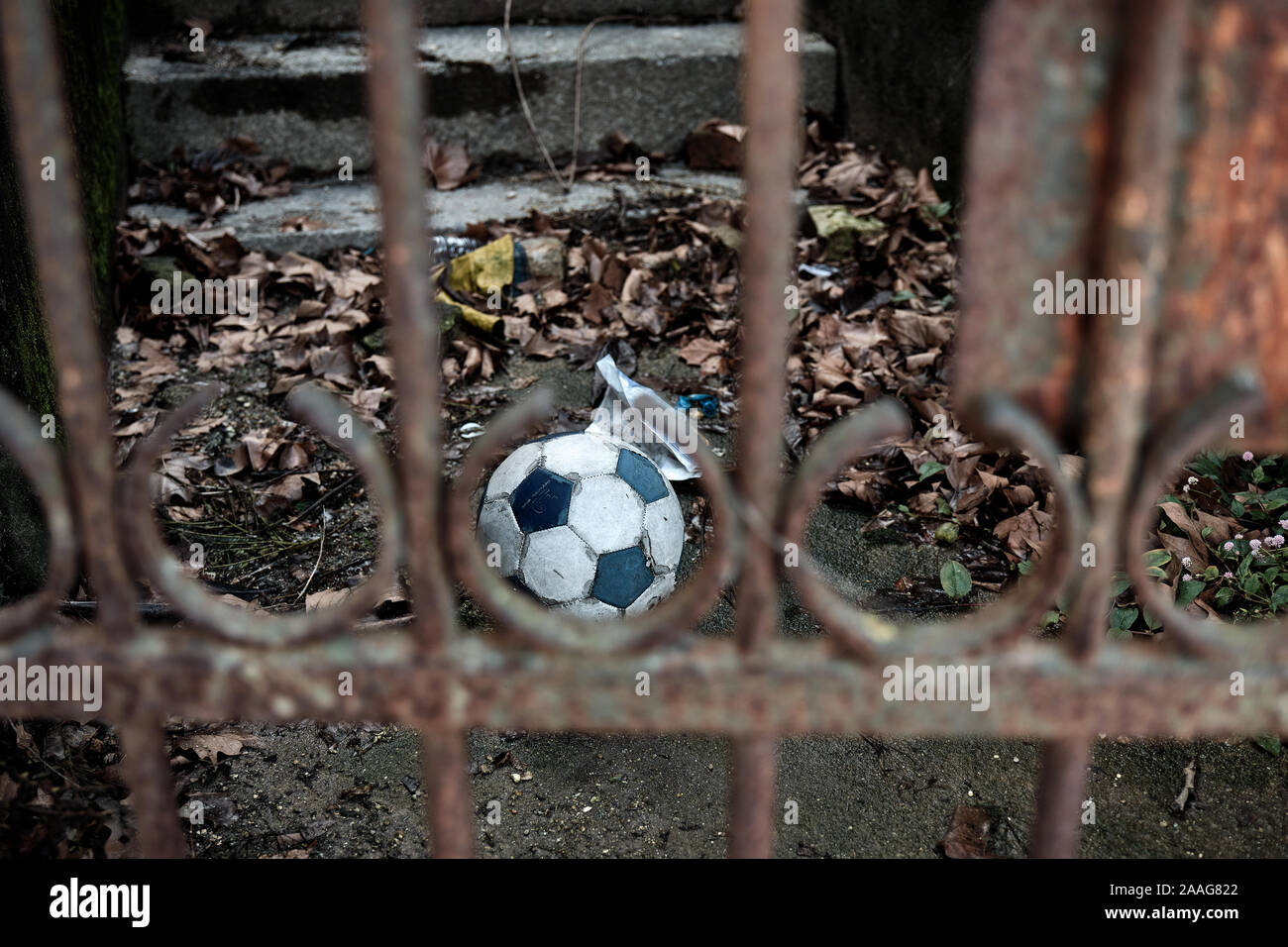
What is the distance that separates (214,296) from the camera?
12.5 ft

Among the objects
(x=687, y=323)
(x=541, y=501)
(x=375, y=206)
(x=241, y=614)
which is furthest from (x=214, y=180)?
(x=241, y=614)

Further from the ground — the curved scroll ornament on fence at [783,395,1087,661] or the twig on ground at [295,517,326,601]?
the curved scroll ornament on fence at [783,395,1087,661]

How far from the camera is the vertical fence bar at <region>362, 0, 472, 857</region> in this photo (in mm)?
663

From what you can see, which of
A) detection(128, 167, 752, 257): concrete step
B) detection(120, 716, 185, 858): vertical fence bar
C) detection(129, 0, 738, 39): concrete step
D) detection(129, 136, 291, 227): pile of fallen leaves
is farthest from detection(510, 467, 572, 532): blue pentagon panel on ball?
detection(129, 0, 738, 39): concrete step

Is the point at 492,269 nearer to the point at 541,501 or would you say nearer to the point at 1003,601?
the point at 541,501

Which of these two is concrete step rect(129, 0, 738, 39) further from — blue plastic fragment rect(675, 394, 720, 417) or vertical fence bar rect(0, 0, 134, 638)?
vertical fence bar rect(0, 0, 134, 638)

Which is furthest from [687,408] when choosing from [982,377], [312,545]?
[982,377]

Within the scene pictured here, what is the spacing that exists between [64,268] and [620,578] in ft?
4.93

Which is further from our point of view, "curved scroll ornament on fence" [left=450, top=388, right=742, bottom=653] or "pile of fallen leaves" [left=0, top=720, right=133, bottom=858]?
"pile of fallen leaves" [left=0, top=720, right=133, bottom=858]

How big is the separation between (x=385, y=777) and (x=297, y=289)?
2.48 m

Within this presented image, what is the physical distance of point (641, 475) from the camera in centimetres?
227

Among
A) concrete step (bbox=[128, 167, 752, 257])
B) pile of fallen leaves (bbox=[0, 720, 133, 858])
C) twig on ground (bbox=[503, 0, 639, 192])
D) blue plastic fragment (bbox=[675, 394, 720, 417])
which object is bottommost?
pile of fallen leaves (bbox=[0, 720, 133, 858])

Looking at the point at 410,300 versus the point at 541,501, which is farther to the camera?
the point at 541,501

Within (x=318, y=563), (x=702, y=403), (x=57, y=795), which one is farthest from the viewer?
(x=702, y=403)
